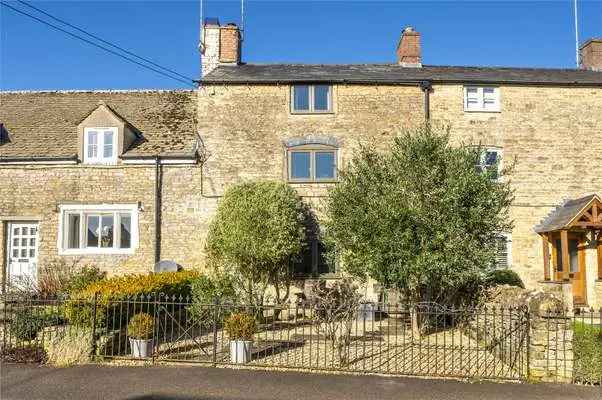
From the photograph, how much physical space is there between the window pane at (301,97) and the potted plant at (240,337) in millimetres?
10791

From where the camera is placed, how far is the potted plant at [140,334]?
1079 cm

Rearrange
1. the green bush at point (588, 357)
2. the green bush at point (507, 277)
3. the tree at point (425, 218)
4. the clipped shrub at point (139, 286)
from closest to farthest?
the green bush at point (588, 357) → the clipped shrub at point (139, 286) → the tree at point (425, 218) → the green bush at point (507, 277)

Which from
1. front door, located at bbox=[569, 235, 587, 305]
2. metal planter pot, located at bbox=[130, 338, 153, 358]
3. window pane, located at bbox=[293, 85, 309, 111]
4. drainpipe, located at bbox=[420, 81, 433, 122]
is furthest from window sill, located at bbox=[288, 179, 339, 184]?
metal planter pot, located at bbox=[130, 338, 153, 358]

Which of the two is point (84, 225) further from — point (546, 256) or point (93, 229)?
point (546, 256)

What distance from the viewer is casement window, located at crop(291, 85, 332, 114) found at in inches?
778

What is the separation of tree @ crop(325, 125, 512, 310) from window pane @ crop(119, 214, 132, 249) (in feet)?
29.3

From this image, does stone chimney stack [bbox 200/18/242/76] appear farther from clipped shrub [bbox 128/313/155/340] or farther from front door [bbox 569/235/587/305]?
front door [bbox 569/235/587/305]

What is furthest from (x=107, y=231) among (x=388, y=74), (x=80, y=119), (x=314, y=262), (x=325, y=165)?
(x=388, y=74)

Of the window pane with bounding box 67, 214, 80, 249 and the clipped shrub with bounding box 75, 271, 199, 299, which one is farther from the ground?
the window pane with bounding box 67, 214, 80, 249

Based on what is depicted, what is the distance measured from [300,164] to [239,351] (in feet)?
32.7

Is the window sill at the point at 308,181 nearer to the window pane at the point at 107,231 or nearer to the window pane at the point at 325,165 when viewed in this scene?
the window pane at the point at 325,165

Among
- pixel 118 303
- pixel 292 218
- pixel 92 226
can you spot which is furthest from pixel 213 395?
pixel 92 226

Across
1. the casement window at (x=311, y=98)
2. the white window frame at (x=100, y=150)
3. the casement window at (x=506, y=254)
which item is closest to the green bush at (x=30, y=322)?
the white window frame at (x=100, y=150)

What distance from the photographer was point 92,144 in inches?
761
